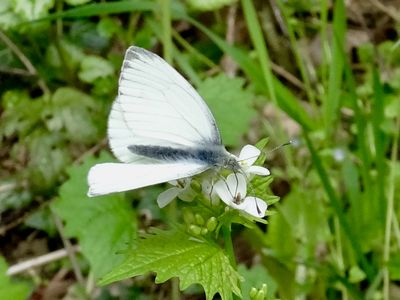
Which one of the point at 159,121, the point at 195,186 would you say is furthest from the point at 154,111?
the point at 195,186

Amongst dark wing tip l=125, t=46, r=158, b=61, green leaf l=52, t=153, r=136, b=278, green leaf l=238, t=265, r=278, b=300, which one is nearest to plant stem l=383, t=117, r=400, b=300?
green leaf l=238, t=265, r=278, b=300

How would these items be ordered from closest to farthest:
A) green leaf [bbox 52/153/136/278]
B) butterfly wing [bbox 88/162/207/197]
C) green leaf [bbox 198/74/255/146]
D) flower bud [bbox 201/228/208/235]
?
butterfly wing [bbox 88/162/207/197] < flower bud [bbox 201/228/208/235] < green leaf [bbox 52/153/136/278] < green leaf [bbox 198/74/255/146]

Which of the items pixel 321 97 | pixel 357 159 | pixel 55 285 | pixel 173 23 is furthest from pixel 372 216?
pixel 173 23

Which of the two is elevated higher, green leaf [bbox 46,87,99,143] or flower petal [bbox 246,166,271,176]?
flower petal [bbox 246,166,271,176]

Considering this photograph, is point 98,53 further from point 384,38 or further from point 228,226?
point 228,226

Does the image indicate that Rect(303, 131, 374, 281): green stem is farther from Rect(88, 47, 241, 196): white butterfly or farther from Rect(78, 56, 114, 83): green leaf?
Rect(78, 56, 114, 83): green leaf

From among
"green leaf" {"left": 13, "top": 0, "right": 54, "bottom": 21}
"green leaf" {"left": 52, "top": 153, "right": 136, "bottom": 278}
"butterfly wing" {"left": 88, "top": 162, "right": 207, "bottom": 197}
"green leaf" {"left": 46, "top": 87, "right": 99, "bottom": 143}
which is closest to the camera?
"butterfly wing" {"left": 88, "top": 162, "right": 207, "bottom": 197}

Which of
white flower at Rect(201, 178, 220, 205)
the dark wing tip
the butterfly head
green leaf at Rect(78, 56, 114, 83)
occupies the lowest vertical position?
green leaf at Rect(78, 56, 114, 83)

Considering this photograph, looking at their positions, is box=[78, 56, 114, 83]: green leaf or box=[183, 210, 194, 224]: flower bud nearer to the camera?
box=[183, 210, 194, 224]: flower bud

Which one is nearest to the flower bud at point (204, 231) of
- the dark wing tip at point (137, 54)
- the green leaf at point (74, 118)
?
the dark wing tip at point (137, 54)
